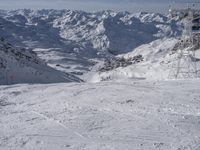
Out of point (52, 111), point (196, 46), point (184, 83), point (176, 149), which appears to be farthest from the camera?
point (196, 46)

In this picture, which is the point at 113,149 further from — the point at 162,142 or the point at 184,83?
the point at 184,83

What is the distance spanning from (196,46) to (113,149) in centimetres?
5706

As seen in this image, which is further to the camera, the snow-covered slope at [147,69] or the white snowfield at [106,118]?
the snow-covered slope at [147,69]

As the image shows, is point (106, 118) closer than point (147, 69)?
Yes

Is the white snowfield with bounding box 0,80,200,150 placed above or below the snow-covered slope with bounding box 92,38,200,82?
above

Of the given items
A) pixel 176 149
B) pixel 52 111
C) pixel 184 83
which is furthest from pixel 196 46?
pixel 176 149

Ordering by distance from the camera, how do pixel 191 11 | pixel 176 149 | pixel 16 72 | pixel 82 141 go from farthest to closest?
A: pixel 16 72 → pixel 191 11 → pixel 82 141 → pixel 176 149

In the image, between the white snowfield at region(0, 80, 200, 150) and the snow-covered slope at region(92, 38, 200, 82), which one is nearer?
the white snowfield at region(0, 80, 200, 150)

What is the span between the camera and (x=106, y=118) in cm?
1734

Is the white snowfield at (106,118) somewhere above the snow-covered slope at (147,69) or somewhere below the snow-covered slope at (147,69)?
above

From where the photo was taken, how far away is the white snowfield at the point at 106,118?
14.4 m

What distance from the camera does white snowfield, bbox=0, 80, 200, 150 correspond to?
14406 millimetres

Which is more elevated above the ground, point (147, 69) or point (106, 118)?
point (106, 118)

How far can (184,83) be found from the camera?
25.2 m
